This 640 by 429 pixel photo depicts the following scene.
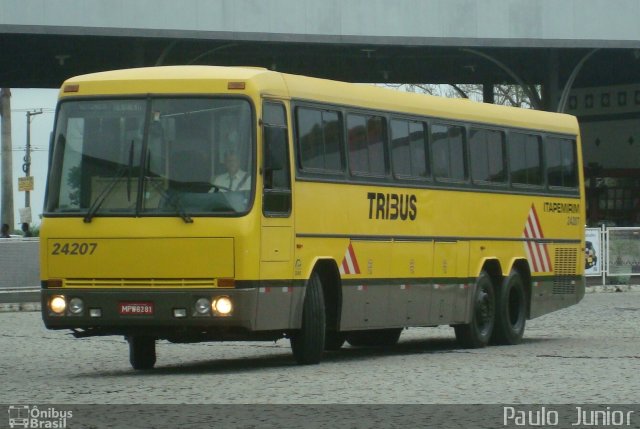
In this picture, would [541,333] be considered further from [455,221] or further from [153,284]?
[153,284]

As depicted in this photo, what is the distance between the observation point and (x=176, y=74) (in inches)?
625

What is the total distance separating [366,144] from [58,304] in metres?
4.09

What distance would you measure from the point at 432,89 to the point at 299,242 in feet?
190

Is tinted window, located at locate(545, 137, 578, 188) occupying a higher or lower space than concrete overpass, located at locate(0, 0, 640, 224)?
lower

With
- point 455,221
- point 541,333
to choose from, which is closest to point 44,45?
point 541,333

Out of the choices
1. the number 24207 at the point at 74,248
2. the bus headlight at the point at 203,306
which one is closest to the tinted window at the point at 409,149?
the bus headlight at the point at 203,306

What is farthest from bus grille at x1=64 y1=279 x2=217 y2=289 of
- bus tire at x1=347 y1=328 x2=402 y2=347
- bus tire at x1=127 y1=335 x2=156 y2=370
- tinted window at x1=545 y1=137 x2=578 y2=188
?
tinted window at x1=545 y1=137 x2=578 y2=188

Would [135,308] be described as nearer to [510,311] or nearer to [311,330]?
[311,330]

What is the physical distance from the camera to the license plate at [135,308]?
15242 millimetres

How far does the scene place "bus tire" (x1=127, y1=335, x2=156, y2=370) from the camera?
1664 centimetres

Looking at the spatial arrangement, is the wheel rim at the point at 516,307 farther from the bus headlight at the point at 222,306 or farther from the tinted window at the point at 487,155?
the bus headlight at the point at 222,306

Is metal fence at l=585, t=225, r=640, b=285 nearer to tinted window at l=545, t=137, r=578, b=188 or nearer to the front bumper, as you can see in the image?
tinted window at l=545, t=137, r=578, b=188

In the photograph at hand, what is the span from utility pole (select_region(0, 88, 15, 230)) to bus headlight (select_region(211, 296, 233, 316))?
132ft

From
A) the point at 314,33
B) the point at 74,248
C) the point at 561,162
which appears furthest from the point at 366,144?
the point at 314,33
